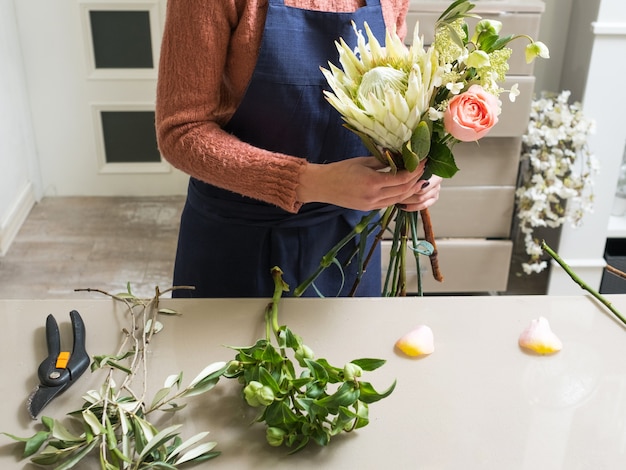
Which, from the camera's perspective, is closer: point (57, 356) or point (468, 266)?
point (57, 356)

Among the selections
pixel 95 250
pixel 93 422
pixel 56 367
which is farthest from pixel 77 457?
pixel 95 250

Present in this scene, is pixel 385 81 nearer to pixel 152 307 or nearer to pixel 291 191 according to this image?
pixel 291 191

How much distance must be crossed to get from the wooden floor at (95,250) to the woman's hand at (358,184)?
1.53 metres

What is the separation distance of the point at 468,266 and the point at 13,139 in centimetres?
191

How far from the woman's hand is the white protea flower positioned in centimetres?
5

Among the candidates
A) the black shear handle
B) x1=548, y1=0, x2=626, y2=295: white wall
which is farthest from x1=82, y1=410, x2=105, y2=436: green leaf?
x1=548, y1=0, x2=626, y2=295: white wall

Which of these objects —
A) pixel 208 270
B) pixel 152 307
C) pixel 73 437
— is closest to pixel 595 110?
pixel 208 270

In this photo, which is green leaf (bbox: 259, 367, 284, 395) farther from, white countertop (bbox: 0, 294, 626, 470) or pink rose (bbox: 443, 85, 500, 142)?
pink rose (bbox: 443, 85, 500, 142)

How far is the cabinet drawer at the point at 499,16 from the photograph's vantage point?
78.3 inches

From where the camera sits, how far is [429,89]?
0.79 meters

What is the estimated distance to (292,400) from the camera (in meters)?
0.69

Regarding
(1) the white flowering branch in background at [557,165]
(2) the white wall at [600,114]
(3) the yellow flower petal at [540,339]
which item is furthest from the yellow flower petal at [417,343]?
(2) the white wall at [600,114]

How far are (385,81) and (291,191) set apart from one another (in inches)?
8.4

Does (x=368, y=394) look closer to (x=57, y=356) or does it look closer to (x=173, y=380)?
(x=173, y=380)
